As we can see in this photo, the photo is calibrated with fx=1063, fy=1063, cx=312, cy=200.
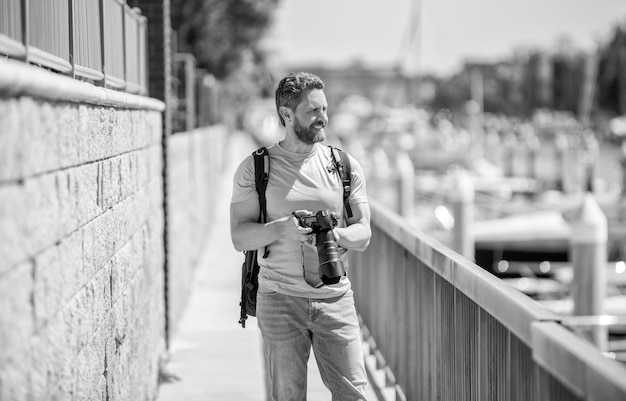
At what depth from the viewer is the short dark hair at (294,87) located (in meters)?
4.92

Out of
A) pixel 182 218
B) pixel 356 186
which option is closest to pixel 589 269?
pixel 182 218

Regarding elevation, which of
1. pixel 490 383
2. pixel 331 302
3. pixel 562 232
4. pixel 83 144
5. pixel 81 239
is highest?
pixel 83 144

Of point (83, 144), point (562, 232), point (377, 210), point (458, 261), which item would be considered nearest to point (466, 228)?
point (562, 232)

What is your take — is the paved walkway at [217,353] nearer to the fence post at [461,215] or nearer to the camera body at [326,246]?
the camera body at [326,246]

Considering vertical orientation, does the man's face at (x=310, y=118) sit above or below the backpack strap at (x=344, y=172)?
above

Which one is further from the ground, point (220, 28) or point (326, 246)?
point (220, 28)

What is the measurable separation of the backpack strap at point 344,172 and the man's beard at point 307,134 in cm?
19

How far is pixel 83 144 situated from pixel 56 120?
0.64 metres

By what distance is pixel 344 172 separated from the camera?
5.06 m

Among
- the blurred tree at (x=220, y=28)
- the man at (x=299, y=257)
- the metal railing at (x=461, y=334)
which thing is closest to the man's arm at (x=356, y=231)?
the man at (x=299, y=257)

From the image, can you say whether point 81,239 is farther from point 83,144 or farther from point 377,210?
point 377,210

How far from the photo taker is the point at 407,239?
6910 mm

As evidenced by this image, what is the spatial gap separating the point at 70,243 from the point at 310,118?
4.55ft

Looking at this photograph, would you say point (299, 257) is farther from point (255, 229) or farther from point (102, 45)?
point (102, 45)
